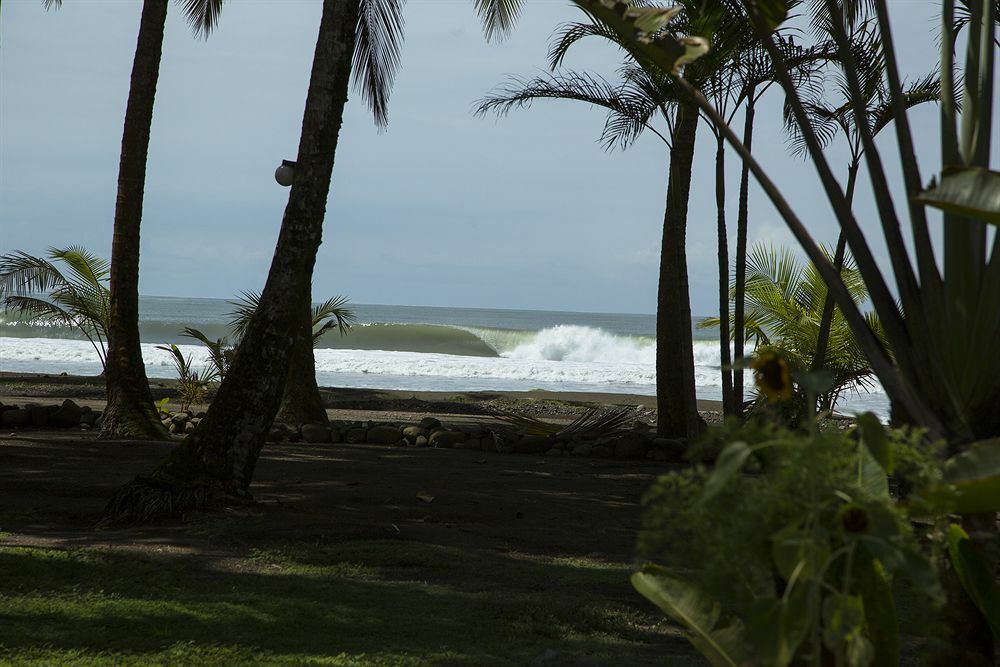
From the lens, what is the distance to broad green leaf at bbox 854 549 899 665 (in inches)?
60.9

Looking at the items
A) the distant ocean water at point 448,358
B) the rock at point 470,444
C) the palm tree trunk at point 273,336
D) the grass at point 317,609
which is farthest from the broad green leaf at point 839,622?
the distant ocean water at point 448,358

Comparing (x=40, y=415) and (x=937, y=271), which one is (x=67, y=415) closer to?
(x=40, y=415)

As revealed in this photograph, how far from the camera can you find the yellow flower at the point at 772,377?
4.84 feet

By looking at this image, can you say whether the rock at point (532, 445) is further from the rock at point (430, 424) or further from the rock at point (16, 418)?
the rock at point (16, 418)

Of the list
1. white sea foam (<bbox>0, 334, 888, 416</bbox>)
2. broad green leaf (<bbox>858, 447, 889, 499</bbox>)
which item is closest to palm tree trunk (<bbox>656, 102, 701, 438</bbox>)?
broad green leaf (<bbox>858, 447, 889, 499</bbox>)

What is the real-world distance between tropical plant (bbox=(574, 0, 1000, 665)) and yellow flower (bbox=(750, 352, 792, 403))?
1.40ft

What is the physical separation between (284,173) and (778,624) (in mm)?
5813

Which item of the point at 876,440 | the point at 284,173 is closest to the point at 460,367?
the point at 284,173

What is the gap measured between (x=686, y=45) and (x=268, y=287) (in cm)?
389

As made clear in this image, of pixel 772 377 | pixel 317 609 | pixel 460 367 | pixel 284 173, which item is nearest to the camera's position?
pixel 772 377

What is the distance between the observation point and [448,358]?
101 ft

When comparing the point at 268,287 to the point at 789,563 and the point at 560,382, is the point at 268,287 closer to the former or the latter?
the point at 789,563

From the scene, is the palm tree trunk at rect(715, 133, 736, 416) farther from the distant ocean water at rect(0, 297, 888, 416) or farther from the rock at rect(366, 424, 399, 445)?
the distant ocean water at rect(0, 297, 888, 416)

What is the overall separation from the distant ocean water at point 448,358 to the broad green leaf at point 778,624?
16.7m
